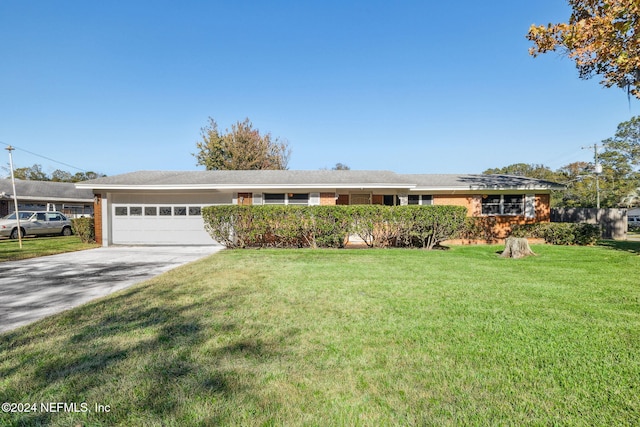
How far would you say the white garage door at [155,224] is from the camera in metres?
14.1

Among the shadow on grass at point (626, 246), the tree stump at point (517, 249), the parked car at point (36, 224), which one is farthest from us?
the parked car at point (36, 224)

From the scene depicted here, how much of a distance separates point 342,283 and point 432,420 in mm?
3969

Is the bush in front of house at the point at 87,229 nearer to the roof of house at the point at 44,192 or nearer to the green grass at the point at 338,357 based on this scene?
the roof of house at the point at 44,192

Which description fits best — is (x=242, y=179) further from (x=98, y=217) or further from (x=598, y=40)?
(x=598, y=40)

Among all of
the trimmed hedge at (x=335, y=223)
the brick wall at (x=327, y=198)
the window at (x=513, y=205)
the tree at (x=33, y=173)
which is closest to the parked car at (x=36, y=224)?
the trimmed hedge at (x=335, y=223)

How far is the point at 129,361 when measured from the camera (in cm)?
280

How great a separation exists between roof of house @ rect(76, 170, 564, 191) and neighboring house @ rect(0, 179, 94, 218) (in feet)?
34.6

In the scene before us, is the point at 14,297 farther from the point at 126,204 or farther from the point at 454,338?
the point at 126,204

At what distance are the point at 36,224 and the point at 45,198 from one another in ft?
25.8

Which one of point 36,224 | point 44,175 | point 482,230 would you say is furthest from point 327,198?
point 44,175

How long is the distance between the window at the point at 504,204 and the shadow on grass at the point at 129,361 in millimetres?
15032

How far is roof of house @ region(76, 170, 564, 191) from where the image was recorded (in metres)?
13.2

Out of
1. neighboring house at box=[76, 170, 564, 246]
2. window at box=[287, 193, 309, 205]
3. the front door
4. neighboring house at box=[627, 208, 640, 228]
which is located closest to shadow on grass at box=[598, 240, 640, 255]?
neighboring house at box=[76, 170, 564, 246]

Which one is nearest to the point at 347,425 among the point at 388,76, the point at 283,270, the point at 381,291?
the point at 381,291
